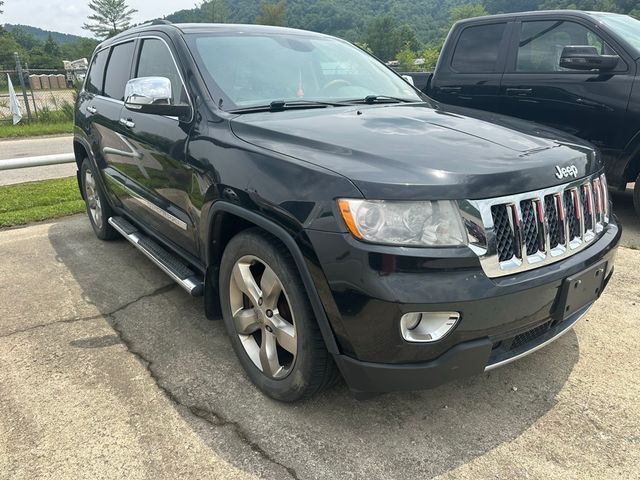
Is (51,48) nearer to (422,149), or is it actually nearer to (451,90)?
(451,90)

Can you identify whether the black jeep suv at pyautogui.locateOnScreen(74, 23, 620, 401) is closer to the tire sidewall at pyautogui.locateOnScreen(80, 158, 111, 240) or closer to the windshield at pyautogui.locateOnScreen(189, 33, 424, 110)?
the windshield at pyautogui.locateOnScreen(189, 33, 424, 110)

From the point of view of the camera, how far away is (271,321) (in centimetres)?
249

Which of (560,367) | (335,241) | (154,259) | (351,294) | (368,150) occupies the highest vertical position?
(368,150)

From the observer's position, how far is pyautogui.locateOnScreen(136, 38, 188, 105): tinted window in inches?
123

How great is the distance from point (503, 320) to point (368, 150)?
0.89 metres

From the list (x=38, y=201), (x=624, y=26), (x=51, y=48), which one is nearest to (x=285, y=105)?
(x=624, y=26)

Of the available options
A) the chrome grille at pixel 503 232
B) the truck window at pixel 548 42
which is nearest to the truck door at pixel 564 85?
the truck window at pixel 548 42

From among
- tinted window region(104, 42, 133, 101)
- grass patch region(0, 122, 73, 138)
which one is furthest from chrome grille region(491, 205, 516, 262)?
grass patch region(0, 122, 73, 138)

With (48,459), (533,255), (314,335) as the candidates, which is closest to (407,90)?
(533,255)

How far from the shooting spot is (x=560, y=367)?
2.82 metres

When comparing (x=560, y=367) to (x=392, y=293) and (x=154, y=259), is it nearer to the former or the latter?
(x=392, y=293)

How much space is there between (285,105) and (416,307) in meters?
1.57

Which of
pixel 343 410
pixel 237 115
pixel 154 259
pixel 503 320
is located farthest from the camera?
pixel 154 259

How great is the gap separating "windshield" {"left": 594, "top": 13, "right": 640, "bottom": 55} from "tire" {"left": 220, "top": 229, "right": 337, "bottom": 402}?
4474mm
